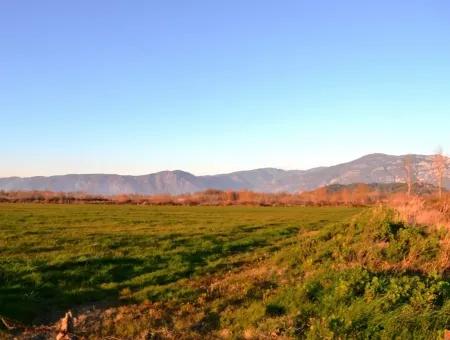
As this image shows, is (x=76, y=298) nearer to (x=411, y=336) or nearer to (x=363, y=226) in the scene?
(x=411, y=336)

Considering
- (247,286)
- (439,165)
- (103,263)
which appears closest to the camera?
(247,286)

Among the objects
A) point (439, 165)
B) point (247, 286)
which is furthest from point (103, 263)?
point (439, 165)

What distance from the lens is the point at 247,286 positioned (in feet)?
44.0

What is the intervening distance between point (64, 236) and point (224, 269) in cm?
1335

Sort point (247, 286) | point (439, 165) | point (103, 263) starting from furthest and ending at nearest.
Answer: point (439, 165)
point (103, 263)
point (247, 286)

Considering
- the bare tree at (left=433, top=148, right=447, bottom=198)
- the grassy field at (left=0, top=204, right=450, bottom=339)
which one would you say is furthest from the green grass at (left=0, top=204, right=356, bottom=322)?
the bare tree at (left=433, top=148, right=447, bottom=198)

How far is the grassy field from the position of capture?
32.8 ft

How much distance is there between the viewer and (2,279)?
15.2 metres

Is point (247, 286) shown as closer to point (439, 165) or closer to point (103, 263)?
point (103, 263)

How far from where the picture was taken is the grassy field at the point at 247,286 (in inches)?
393

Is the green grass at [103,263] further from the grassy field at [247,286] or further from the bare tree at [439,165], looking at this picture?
the bare tree at [439,165]

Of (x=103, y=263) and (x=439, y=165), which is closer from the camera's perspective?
(x=103, y=263)

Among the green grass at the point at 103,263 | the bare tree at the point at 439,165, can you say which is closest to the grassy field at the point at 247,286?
the green grass at the point at 103,263

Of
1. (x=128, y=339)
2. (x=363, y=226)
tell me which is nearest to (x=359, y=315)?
(x=128, y=339)
